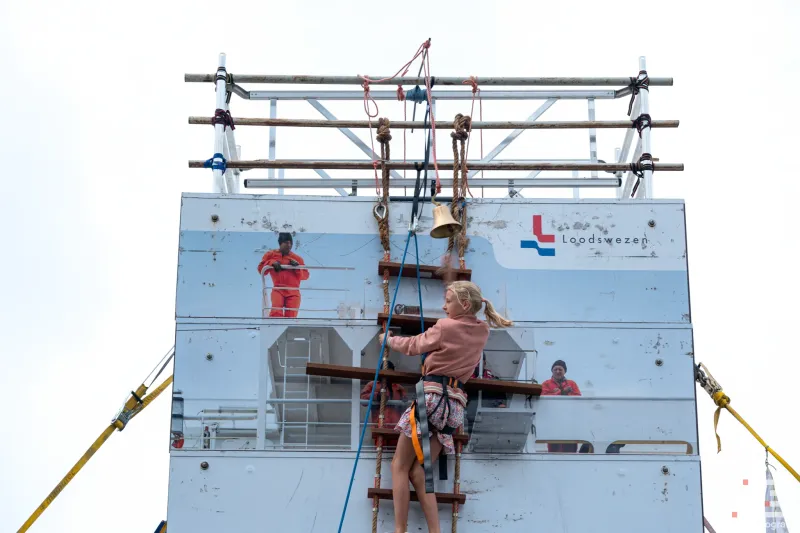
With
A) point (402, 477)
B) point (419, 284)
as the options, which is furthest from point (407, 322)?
point (402, 477)

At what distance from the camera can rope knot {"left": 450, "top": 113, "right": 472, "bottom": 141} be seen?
484 inches

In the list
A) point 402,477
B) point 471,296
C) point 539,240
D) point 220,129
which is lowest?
point 402,477

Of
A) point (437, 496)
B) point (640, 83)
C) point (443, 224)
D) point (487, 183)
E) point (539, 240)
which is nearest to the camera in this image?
point (437, 496)

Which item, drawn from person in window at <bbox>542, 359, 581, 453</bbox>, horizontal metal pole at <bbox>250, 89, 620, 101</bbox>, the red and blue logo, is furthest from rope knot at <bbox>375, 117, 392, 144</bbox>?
person in window at <bbox>542, 359, 581, 453</bbox>

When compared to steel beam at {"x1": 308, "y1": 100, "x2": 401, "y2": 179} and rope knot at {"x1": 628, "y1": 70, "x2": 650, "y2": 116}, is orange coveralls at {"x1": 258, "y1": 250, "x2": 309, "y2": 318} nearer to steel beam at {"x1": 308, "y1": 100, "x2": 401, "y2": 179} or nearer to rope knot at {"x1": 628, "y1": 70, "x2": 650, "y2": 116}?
steel beam at {"x1": 308, "y1": 100, "x2": 401, "y2": 179}

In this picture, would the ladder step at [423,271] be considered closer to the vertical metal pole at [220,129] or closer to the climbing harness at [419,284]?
the climbing harness at [419,284]

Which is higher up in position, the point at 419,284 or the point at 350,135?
the point at 350,135

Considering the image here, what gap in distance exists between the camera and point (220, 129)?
43.5 ft

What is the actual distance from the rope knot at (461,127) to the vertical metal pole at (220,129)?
8.46 ft

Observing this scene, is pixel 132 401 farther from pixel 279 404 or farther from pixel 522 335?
pixel 522 335

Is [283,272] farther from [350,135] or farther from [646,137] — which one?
[646,137]

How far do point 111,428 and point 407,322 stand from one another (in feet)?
11.2

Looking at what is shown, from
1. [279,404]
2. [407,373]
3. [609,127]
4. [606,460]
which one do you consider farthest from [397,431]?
[609,127]

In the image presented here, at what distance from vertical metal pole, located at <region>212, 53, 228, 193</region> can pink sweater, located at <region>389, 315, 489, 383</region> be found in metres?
3.30
